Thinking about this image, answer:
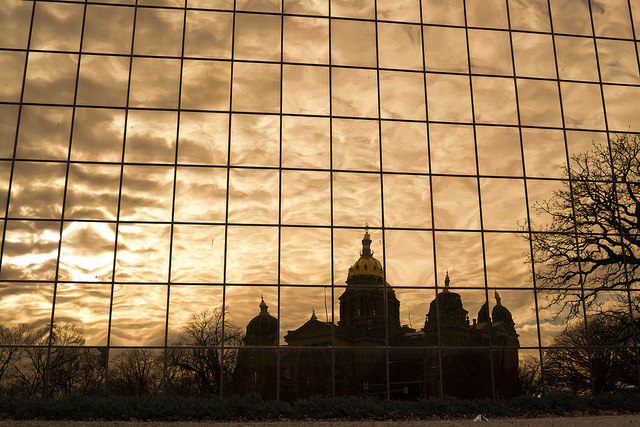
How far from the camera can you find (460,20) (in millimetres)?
31125

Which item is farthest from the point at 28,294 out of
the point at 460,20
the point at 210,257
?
the point at 460,20

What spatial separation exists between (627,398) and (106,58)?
27.2 m

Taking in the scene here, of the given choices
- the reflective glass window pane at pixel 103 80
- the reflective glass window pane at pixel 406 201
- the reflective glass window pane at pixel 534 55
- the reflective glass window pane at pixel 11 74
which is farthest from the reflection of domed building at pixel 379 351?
the reflective glass window pane at pixel 11 74

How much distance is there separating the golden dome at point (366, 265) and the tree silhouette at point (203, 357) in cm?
566

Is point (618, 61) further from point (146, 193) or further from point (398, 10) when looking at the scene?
point (146, 193)

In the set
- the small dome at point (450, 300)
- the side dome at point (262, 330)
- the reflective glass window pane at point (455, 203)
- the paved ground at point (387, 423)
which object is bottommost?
the paved ground at point (387, 423)

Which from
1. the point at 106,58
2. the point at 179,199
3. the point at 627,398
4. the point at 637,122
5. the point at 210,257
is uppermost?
the point at 106,58

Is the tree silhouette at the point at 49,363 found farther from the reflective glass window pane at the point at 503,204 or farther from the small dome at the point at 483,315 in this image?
the reflective glass window pane at the point at 503,204

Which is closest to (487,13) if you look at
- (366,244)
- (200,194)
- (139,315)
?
(366,244)

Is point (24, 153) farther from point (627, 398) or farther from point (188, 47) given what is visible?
point (627, 398)

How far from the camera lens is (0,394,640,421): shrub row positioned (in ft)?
74.9

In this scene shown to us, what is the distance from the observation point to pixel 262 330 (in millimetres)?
26359

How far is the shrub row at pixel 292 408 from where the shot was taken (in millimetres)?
22828

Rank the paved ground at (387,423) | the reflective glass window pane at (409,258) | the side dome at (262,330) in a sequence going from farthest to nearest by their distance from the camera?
the reflective glass window pane at (409,258), the side dome at (262,330), the paved ground at (387,423)
